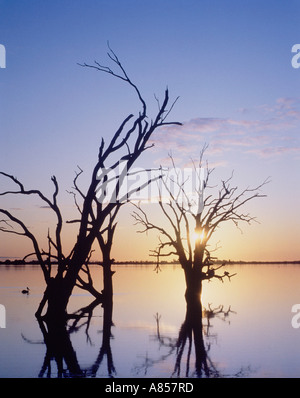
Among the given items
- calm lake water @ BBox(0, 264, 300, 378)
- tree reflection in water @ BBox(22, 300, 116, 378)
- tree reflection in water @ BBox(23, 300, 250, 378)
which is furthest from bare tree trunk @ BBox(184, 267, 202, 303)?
tree reflection in water @ BBox(22, 300, 116, 378)

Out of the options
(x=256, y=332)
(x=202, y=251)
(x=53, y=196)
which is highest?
(x=53, y=196)

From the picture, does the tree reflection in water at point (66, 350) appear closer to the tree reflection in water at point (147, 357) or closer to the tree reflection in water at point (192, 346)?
the tree reflection in water at point (147, 357)

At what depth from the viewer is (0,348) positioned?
1248 cm

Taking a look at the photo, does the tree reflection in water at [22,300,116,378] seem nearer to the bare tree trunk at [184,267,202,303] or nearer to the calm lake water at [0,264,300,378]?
the calm lake water at [0,264,300,378]

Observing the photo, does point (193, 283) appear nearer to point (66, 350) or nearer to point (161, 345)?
point (161, 345)

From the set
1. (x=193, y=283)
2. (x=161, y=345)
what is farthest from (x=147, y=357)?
(x=193, y=283)

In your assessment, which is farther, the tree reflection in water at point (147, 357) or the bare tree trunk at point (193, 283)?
the bare tree trunk at point (193, 283)

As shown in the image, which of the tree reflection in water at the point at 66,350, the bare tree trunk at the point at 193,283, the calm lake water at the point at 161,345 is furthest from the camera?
the bare tree trunk at the point at 193,283

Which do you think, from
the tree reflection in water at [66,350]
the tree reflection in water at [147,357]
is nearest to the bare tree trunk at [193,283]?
the tree reflection in water at [147,357]

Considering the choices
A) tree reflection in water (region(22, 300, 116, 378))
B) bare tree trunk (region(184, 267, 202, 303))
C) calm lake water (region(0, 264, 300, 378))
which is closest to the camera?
tree reflection in water (region(22, 300, 116, 378))

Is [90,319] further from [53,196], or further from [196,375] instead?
[196,375]

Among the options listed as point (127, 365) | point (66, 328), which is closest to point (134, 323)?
point (66, 328)
